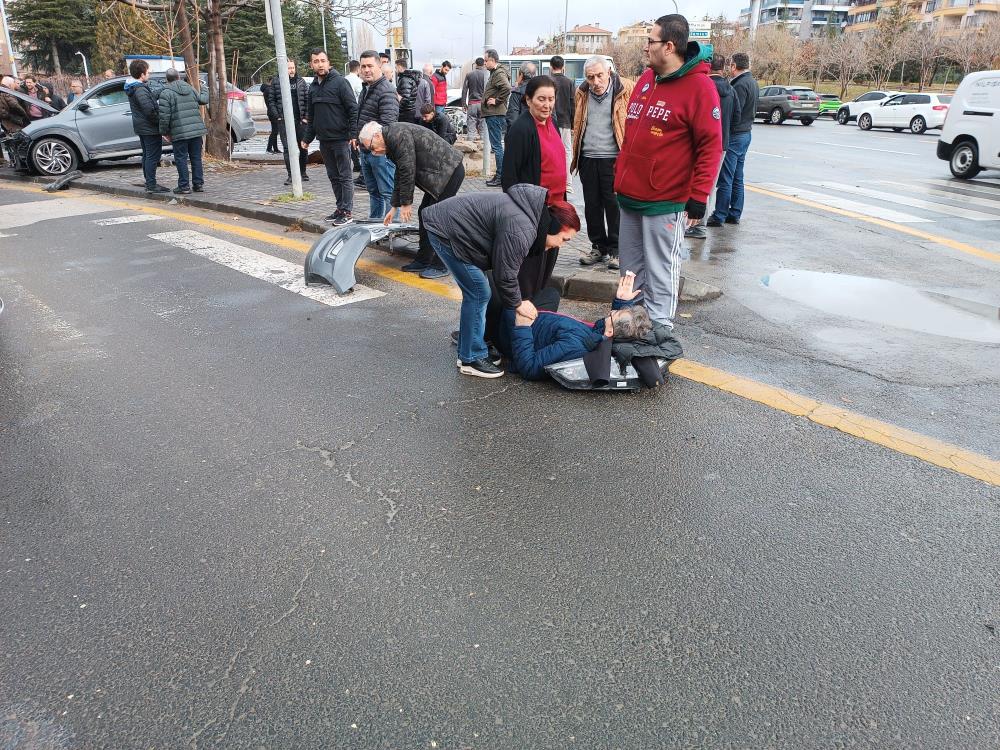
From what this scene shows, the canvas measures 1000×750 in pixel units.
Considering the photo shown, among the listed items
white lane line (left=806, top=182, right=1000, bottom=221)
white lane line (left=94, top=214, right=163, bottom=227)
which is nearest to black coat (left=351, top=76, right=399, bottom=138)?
white lane line (left=94, top=214, right=163, bottom=227)

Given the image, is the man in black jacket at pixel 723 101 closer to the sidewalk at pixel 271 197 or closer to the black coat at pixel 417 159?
the sidewalk at pixel 271 197

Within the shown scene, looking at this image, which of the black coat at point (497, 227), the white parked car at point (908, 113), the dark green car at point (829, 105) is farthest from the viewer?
the dark green car at point (829, 105)

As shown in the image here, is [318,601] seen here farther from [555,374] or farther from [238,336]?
[238,336]

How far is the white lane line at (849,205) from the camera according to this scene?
374 inches

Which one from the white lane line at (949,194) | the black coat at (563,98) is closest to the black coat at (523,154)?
the black coat at (563,98)

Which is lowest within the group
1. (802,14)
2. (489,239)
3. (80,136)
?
(489,239)

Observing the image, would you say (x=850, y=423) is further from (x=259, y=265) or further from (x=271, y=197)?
(x=271, y=197)

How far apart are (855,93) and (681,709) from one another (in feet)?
212

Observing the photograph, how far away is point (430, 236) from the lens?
4.30 metres

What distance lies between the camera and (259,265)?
7047 mm

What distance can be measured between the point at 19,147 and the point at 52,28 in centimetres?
5531

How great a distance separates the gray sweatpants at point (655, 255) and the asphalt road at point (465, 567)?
0.61 meters

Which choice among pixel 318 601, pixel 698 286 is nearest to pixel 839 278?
pixel 698 286

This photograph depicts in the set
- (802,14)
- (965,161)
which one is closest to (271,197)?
(965,161)
